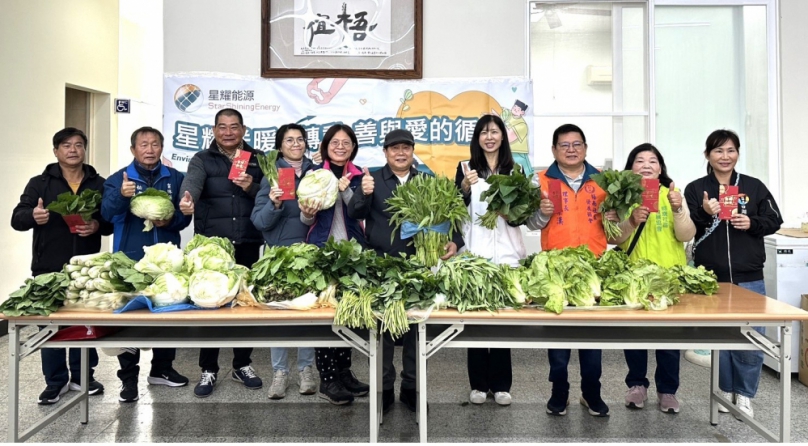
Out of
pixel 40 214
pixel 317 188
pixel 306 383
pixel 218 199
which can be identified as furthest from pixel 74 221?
pixel 306 383

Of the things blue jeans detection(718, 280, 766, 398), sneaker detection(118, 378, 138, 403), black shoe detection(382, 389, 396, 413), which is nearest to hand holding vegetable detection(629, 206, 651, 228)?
blue jeans detection(718, 280, 766, 398)

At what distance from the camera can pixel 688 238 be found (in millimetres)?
3492

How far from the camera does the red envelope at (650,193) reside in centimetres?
317

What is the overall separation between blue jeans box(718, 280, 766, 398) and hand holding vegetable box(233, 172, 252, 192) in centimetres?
298

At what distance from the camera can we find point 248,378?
4152 millimetres

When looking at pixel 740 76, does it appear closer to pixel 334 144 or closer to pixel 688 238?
pixel 688 238

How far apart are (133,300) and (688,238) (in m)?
2.96

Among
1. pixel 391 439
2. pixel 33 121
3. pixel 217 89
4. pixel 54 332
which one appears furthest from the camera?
pixel 33 121

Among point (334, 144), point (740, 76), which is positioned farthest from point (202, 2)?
point (740, 76)

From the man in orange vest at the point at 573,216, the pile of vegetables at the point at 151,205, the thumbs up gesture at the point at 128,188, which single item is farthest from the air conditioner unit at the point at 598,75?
the thumbs up gesture at the point at 128,188

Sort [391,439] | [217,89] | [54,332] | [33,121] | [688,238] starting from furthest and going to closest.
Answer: [33,121] < [217,89] < [688,238] < [391,439] < [54,332]

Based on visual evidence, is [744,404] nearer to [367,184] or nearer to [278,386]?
[367,184]

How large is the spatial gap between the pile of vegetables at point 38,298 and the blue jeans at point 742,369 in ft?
11.8

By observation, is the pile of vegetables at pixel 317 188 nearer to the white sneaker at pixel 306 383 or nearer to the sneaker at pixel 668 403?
the white sneaker at pixel 306 383
